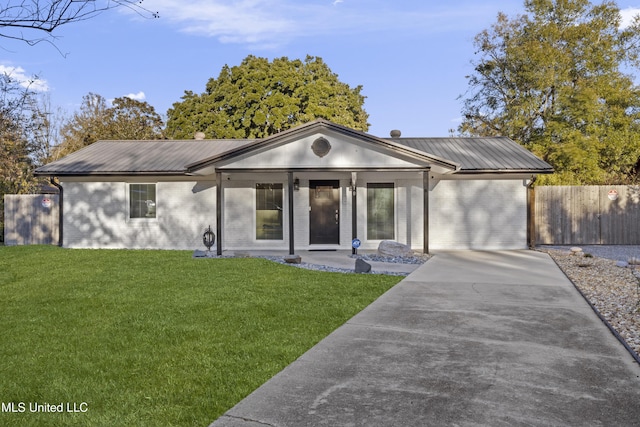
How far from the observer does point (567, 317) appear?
20.7ft

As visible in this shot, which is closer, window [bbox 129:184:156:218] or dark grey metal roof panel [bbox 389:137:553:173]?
dark grey metal roof panel [bbox 389:137:553:173]

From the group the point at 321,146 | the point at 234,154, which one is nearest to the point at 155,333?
the point at 234,154

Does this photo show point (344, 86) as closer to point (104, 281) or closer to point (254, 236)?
point (254, 236)

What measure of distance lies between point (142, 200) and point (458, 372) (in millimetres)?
13632

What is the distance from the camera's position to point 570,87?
26.4m

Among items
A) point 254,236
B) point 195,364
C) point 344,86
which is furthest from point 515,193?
point 344,86

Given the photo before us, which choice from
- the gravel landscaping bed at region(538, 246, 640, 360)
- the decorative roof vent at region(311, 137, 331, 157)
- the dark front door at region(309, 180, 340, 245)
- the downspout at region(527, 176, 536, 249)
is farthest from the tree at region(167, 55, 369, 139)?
the gravel landscaping bed at region(538, 246, 640, 360)

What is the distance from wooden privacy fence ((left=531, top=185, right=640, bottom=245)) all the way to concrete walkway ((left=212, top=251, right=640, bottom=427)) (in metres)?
10.3

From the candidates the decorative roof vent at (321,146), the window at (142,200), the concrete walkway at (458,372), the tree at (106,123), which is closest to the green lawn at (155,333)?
the concrete walkway at (458,372)

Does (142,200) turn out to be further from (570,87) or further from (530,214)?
(570,87)

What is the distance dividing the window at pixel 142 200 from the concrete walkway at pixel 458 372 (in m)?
10.8

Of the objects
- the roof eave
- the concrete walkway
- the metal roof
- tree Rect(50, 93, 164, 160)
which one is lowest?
the concrete walkway

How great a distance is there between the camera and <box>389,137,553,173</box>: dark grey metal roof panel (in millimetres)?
14773

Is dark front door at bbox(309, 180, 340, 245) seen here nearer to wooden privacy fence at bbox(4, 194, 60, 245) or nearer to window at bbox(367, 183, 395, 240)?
window at bbox(367, 183, 395, 240)
